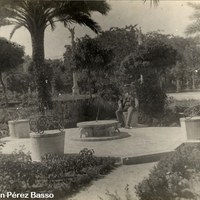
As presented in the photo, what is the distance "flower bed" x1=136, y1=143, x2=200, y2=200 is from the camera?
19.4ft

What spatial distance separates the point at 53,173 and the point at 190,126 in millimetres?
3308

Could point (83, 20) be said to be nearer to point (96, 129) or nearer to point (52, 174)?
point (96, 129)

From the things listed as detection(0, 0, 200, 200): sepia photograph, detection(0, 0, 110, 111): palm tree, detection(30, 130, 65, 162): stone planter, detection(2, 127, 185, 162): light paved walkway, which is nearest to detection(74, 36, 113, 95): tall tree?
detection(0, 0, 200, 200): sepia photograph

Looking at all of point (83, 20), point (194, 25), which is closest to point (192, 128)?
point (194, 25)

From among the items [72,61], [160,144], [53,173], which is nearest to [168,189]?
[53,173]

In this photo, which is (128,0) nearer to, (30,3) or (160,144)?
(160,144)

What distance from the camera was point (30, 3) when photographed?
36.8 feet

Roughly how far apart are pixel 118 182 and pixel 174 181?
0.91 meters

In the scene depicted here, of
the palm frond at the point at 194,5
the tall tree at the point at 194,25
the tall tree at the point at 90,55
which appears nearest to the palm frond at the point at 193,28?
the tall tree at the point at 194,25

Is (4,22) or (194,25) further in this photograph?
(4,22)

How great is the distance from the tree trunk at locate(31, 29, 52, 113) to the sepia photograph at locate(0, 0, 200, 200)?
0.03 metres

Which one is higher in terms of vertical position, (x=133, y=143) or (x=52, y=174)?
(x=133, y=143)

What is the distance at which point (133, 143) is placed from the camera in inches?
357

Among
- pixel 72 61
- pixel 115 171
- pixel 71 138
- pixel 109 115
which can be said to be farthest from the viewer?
pixel 72 61
